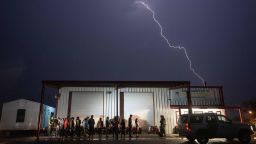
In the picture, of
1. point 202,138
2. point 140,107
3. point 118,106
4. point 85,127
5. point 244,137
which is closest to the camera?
point 202,138

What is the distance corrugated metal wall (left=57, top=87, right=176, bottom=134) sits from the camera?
77.0 ft

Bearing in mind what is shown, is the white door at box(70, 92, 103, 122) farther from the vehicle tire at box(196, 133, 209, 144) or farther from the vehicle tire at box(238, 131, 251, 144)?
the vehicle tire at box(238, 131, 251, 144)

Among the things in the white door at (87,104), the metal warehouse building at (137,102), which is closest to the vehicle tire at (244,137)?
the metal warehouse building at (137,102)

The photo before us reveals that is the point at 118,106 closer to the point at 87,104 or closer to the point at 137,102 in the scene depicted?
the point at 137,102

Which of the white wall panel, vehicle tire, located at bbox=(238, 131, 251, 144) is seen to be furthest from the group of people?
vehicle tire, located at bbox=(238, 131, 251, 144)

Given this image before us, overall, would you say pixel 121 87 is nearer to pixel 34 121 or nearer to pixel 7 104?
pixel 34 121

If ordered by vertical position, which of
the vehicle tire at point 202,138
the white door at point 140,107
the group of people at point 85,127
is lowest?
the vehicle tire at point 202,138

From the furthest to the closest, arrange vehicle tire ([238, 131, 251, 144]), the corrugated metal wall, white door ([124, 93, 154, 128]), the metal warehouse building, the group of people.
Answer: white door ([124, 93, 154, 128]) → the metal warehouse building → the corrugated metal wall → the group of people → vehicle tire ([238, 131, 251, 144])

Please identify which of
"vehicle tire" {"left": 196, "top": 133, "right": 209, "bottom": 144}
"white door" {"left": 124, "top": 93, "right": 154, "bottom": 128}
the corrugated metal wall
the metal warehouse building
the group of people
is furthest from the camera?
"white door" {"left": 124, "top": 93, "right": 154, "bottom": 128}

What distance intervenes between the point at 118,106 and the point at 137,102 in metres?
2.04

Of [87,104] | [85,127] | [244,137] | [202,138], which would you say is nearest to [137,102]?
[87,104]

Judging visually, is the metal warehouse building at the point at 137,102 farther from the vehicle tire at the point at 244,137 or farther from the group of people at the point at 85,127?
the vehicle tire at the point at 244,137

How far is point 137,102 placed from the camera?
2438 cm

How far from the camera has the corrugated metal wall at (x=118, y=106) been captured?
23.5 m
